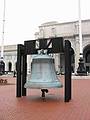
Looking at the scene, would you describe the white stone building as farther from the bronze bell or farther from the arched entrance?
the bronze bell

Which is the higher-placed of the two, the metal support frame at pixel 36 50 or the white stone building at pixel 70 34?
the white stone building at pixel 70 34

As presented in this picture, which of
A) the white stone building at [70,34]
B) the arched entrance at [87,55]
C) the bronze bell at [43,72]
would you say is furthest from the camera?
the arched entrance at [87,55]

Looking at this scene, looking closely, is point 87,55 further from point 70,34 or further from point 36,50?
point 36,50

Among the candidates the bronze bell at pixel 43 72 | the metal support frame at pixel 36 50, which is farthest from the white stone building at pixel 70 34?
the bronze bell at pixel 43 72

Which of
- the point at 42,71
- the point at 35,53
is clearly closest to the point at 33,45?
the point at 35,53

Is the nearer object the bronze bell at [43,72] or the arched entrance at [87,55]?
the bronze bell at [43,72]

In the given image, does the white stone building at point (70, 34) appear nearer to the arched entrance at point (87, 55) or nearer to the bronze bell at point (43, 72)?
the arched entrance at point (87, 55)

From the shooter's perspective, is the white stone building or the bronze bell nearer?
the bronze bell

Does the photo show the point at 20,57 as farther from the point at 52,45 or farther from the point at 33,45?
the point at 52,45

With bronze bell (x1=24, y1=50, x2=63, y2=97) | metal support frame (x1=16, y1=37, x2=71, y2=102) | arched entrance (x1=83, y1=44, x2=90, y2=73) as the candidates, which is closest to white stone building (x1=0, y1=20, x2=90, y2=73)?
arched entrance (x1=83, y1=44, x2=90, y2=73)

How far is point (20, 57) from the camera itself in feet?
42.8

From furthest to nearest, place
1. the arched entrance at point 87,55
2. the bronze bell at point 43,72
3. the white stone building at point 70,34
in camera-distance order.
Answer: the arched entrance at point 87,55
the white stone building at point 70,34
the bronze bell at point 43,72

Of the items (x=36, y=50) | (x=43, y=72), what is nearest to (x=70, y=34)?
(x=36, y=50)

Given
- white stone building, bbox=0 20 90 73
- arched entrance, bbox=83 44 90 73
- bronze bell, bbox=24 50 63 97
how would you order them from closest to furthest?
1. bronze bell, bbox=24 50 63 97
2. white stone building, bbox=0 20 90 73
3. arched entrance, bbox=83 44 90 73
